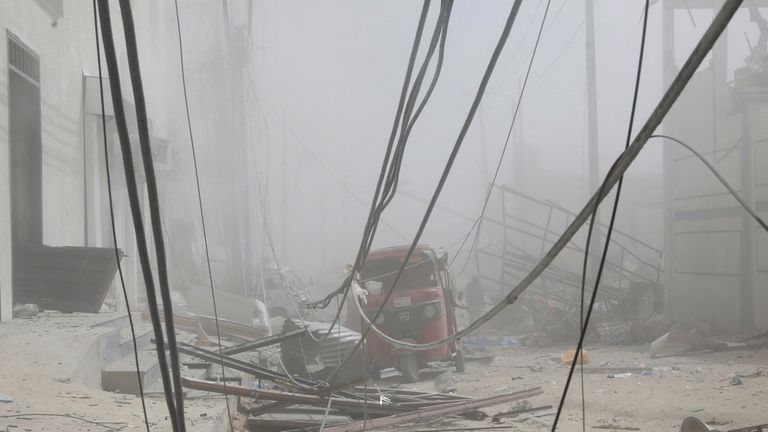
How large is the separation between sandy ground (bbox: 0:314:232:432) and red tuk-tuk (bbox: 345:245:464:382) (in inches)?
199

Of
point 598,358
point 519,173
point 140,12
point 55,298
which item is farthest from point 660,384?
point 519,173

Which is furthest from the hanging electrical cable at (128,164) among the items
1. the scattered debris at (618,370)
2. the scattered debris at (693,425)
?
the scattered debris at (618,370)

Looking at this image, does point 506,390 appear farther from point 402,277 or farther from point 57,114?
point 57,114

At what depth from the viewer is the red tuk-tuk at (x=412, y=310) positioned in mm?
11906

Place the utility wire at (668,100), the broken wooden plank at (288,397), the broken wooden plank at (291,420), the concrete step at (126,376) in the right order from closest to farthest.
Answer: the utility wire at (668,100), the broken wooden plank at (288,397), the concrete step at (126,376), the broken wooden plank at (291,420)

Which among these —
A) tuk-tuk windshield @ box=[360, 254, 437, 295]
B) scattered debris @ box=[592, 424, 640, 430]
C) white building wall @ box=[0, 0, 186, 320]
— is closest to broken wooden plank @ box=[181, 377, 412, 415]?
scattered debris @ box=[592, 424, 640, 430]

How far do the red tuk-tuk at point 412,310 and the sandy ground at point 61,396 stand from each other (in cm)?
506

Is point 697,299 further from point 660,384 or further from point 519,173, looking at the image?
point 519,173

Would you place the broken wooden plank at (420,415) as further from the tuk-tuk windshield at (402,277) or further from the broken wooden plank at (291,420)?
the tuk-tuk windshield at (402,277)

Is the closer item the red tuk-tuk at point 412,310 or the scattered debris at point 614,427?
the scattered debris at point 614,427

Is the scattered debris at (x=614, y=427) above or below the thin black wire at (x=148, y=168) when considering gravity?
below

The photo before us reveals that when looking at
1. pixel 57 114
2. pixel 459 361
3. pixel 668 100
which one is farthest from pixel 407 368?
pixel 668 100

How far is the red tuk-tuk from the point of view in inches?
469

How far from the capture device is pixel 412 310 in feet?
40.2
